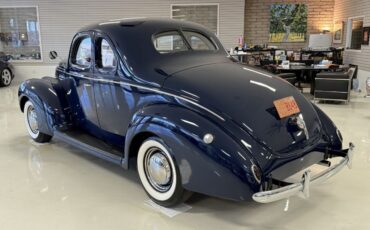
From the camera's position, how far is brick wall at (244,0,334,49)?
1095 centimetres

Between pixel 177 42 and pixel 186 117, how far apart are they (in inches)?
49.5

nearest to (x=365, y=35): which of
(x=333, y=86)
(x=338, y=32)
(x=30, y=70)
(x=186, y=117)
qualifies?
(x=338, y=32)

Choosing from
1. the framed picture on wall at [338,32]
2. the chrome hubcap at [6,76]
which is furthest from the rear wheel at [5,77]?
the framed picture on wall at [338,32]

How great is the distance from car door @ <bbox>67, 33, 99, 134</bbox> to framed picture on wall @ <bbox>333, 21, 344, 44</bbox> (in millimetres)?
8973

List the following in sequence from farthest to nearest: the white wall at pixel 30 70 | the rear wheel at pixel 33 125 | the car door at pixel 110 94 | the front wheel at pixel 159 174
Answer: the white wall at pixel 30 70 → the rear wheel at pixel 33 125 → the car door at pixel 110 94 → the front wheel at pixel 159 174

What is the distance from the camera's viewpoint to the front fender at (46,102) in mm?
3925

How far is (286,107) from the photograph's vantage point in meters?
2.79

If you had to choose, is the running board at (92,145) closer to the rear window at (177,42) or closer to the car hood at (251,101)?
the car hood at (251,101)

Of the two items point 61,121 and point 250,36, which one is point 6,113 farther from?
point 250,36

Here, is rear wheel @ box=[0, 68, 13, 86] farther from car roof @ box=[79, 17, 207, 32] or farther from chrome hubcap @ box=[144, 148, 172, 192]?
chrome hubcap @ box=[144, 148, 172, 192]

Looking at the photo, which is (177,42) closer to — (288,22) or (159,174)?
(159,174)

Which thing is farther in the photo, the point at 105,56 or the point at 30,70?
the point at 30,70

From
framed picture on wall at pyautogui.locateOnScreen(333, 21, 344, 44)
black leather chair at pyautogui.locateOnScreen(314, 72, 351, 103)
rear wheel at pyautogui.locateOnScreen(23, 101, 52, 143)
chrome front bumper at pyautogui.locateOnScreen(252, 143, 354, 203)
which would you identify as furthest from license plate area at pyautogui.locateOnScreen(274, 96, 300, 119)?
framed picture on wall at pyautogui.locateOnScreen(333, 21, 344, 44)

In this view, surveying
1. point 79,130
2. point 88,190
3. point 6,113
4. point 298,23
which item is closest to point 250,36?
point 298,23
